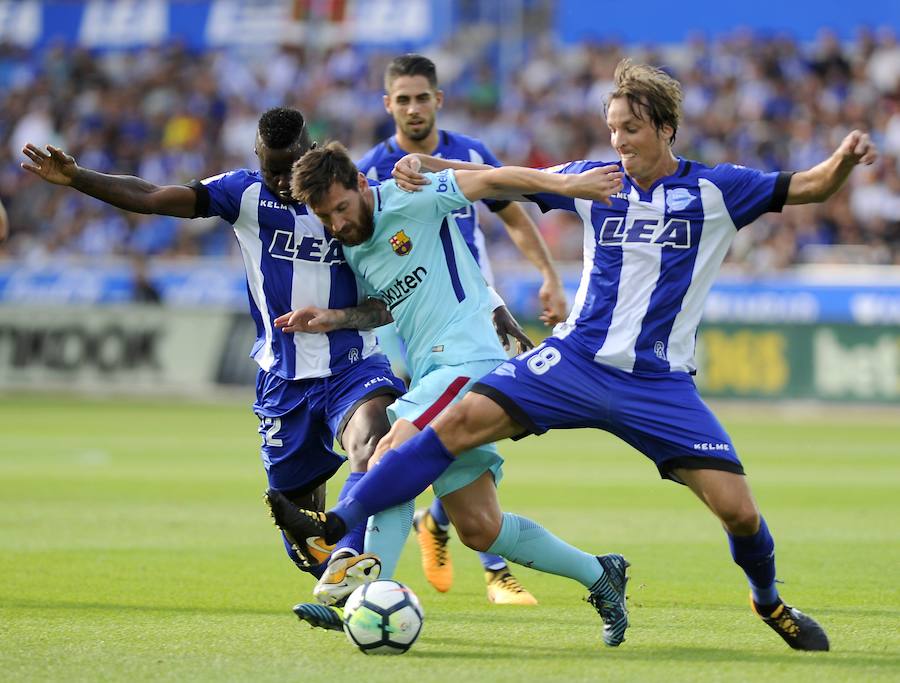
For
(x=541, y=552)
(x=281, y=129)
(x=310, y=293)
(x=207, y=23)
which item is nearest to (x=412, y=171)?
(x=281, y=129)

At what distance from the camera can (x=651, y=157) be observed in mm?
6301

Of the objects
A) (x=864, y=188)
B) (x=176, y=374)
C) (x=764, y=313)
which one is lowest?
(x=176, y=374)

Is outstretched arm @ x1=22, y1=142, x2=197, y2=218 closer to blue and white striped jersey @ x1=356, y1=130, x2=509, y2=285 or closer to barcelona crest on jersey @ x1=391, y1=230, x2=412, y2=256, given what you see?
barcelona crest on jersey @ x1=391, y1=230, x2=412, y2=256

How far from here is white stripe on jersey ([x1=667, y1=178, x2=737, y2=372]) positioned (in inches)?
247

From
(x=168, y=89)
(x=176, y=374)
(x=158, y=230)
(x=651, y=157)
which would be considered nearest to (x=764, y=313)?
(x=176, y=374)

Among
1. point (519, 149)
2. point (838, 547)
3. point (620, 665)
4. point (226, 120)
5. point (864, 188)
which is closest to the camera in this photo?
point (620, 665)

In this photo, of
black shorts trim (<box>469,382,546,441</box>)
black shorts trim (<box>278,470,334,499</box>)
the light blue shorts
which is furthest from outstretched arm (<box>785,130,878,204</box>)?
black shorts trim (<box>278,470,334,499</box>)

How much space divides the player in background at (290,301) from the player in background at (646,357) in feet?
2.72

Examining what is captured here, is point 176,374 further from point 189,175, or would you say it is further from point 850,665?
point 850,665

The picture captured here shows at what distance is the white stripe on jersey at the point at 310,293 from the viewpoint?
7.13 metres

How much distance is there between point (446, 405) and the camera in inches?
249

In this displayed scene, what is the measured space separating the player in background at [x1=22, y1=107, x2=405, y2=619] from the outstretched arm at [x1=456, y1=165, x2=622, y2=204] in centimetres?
99

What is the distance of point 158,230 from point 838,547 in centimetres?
1942

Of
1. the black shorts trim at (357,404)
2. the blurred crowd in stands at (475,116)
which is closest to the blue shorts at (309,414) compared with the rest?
the black shorts trim at (357,404)
